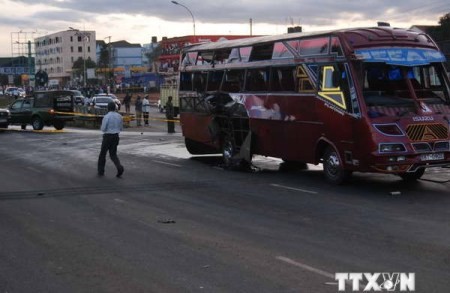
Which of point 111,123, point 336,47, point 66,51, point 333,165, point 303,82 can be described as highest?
point 66,51

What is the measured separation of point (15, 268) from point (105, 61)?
124851 mm

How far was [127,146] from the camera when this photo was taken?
2244 centimetres

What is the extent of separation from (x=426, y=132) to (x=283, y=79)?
3.60 m

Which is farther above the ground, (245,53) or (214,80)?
(245,53)

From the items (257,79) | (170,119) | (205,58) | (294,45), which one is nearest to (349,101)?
(294,45)

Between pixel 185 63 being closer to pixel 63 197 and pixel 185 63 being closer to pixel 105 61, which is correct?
pixel 63 197

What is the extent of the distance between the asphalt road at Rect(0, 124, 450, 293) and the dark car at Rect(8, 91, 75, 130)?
17.7 metres

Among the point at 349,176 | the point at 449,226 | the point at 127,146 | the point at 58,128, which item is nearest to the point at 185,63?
the point at 127,146

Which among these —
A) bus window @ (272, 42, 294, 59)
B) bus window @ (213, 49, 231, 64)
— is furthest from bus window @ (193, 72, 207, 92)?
bus window @ (272, 42, 294, 59)

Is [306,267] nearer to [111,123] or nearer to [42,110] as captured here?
[111,123]

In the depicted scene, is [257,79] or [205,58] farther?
[205,58]

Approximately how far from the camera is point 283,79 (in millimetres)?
13922

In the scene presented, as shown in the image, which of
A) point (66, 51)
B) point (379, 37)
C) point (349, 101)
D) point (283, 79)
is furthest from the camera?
point (66, 51)

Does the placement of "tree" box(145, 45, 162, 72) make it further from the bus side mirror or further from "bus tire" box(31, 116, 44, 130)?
the bus side mirror
